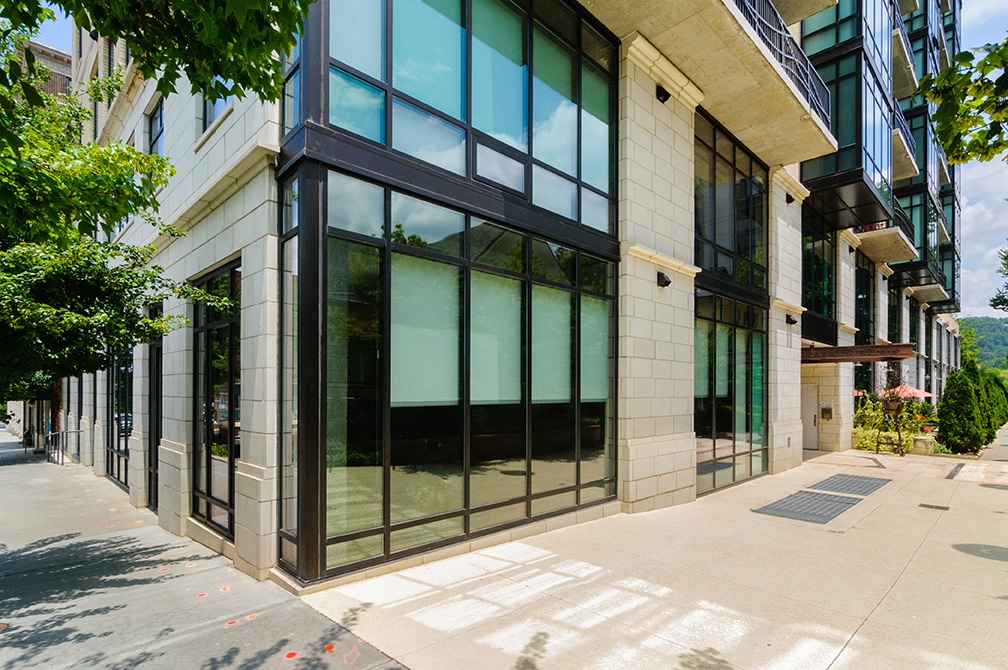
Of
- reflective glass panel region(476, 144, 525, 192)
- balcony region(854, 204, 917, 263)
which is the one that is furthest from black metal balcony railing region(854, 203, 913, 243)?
reflective glass panel region(476, 144, 525, 192)

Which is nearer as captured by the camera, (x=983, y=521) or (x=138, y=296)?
(x=138, y=296)

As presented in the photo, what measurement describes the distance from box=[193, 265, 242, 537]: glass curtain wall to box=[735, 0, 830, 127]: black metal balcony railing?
1015 cm

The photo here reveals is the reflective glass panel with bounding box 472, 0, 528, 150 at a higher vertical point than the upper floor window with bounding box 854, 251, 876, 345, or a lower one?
higher

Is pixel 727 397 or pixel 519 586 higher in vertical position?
pixel 727 397

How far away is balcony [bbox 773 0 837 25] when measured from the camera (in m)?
13.8

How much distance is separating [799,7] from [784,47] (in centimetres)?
323

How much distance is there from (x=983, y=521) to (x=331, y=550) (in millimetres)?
10033

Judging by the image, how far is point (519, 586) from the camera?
5.73 meters

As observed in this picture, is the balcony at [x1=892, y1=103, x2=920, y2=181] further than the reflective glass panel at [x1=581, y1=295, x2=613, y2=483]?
Yes

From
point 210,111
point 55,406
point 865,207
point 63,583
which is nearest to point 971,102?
point 210,111

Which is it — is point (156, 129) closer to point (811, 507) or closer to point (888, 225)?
point (811, 507)

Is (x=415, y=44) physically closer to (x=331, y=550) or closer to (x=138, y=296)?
(x=138, y=296)

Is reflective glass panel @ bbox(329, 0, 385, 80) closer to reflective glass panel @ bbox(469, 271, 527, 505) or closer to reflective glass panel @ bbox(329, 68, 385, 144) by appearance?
reflective glass panel @ bbox(329, 68, 385, 144)

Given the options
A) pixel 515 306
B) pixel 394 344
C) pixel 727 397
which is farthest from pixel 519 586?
pixel 727 397
